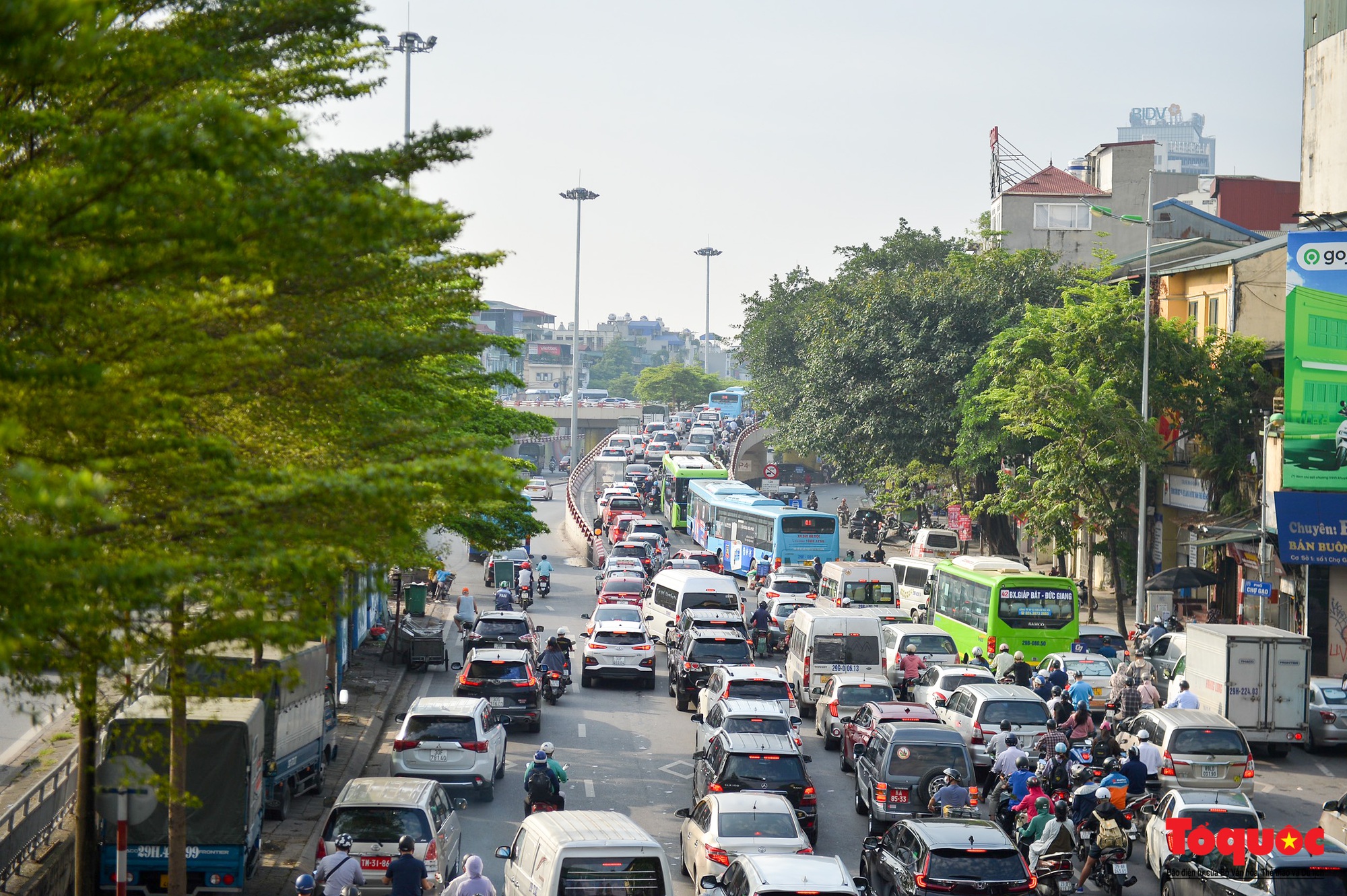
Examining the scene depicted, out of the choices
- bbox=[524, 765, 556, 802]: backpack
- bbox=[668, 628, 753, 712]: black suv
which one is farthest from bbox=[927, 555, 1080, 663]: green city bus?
bbox=[524, 765, 556, 802]: backpack

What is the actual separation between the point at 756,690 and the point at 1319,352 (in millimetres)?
16525

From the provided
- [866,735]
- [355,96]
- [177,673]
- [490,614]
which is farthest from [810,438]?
[177,673]

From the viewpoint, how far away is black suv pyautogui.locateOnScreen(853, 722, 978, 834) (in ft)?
60.4

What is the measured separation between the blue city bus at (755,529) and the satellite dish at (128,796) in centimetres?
3071

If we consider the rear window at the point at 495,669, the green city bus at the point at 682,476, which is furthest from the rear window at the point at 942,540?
the rear window at the point at 495,669

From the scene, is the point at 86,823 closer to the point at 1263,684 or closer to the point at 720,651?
the point at 720,651

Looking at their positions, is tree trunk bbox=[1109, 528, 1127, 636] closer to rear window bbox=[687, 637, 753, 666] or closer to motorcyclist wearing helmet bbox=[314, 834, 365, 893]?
rear window bbox=[687, 637, 753, 666]

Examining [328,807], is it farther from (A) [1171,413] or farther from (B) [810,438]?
(B) [810,438]

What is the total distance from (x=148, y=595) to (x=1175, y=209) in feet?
188

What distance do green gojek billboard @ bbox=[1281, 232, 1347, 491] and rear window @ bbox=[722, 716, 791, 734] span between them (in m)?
17.4

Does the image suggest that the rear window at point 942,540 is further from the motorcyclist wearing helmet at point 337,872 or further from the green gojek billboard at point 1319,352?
the motorcyclist wearing helmet at point 337,872

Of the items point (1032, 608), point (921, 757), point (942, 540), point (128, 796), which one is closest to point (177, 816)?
point (128, 796)

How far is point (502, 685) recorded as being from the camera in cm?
2488

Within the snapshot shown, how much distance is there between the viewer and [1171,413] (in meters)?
39.2
